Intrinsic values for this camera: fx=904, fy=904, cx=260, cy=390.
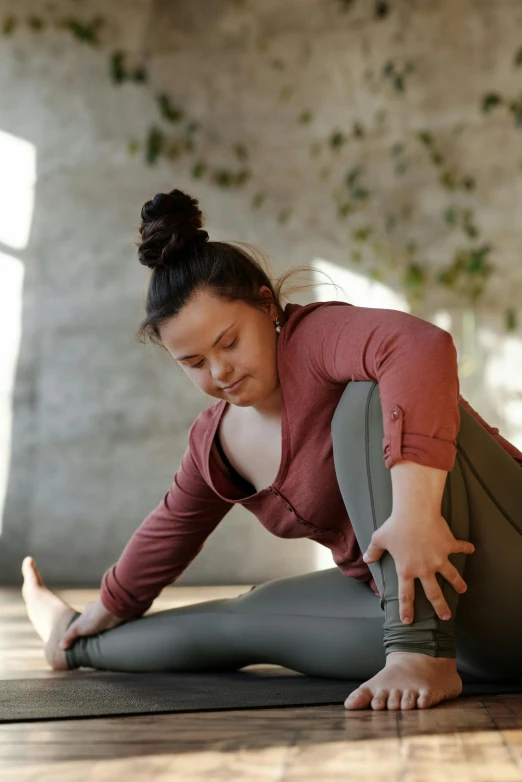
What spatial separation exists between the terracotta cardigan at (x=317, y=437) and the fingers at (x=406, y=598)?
0.15 meters

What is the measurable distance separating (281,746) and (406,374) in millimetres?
504

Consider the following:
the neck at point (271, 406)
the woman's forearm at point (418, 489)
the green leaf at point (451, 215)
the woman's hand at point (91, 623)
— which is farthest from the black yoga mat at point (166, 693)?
the green leaf at point (451, 215)

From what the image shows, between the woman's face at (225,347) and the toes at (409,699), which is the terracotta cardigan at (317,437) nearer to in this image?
the woman's face at (225,347)

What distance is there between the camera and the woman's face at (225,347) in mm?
1402

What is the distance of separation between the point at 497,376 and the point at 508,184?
2.92 feet

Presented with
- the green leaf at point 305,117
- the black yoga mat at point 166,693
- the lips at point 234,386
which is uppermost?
the green leaf at point 305,117

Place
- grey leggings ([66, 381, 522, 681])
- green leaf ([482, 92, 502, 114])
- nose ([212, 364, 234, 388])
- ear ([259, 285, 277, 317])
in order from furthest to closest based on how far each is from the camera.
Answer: green leaf ([482, 92, 502, 114]) < ear ([259, 285, 277, 317]) < nose ([212, 364, 234, 388]) < grey leggings ([66, 381, 522, 681])

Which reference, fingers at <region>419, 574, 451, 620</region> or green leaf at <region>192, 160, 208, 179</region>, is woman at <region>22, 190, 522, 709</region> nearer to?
fingers at <region>419, 574, 451, 620</region>

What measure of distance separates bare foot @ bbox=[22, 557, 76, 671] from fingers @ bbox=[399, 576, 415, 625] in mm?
950

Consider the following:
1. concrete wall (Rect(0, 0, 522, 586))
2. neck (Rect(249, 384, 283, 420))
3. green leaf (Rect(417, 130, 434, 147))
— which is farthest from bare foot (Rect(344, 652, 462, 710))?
green leaf (Rect(417, 130, 434, 147))

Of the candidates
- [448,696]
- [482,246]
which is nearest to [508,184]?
[482,246]

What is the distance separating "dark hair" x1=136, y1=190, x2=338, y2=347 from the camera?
144 cm

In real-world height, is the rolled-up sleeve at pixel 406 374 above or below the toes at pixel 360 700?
above

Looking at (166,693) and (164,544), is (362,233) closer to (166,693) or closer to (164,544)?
(164,544)
